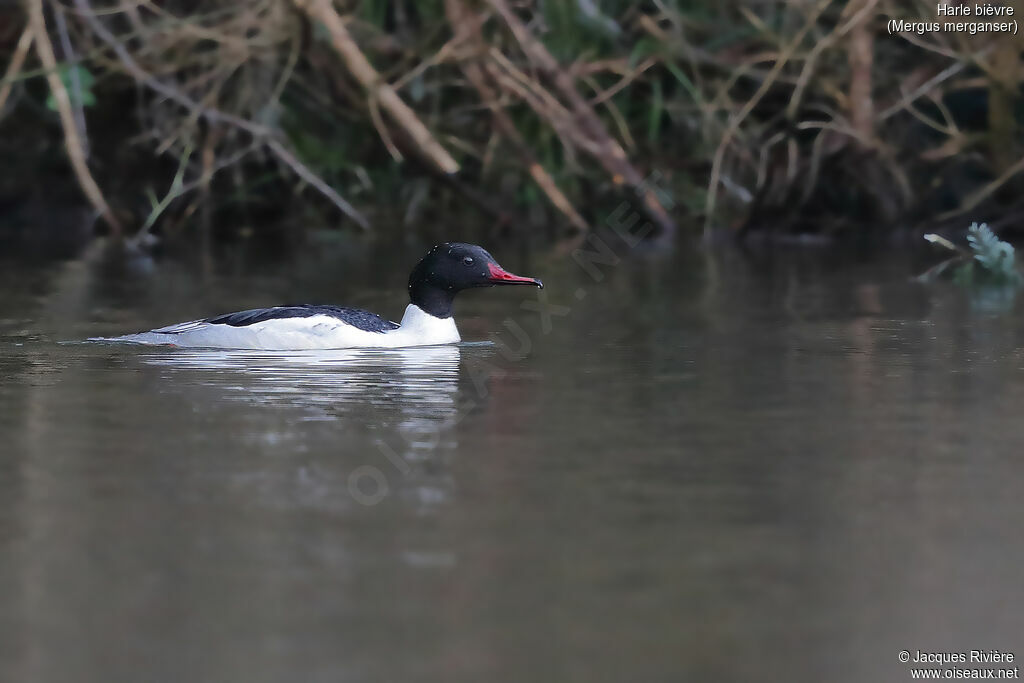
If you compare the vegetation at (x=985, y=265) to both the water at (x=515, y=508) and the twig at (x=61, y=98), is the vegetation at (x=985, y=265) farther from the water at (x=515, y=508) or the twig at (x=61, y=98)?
the twig at (x=61, y=98)

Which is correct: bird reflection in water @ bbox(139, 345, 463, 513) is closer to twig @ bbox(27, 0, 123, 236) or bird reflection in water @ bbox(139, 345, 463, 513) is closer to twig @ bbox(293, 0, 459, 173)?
twig @ bbox(293, 0, 459, 173)

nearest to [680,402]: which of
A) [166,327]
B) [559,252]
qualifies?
[166,327]

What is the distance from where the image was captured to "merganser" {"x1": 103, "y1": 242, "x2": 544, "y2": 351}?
8.72 m

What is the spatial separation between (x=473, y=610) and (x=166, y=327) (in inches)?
217

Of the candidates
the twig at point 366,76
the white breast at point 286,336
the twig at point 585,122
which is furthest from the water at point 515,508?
the twig at point 585,122

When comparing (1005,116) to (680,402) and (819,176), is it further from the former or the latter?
(680,402)

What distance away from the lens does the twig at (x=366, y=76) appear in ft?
44.2

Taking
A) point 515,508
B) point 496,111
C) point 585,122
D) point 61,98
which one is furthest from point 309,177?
point 515,508

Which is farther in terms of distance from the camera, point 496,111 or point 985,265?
point 496,111

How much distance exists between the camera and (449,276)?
9.44 meters

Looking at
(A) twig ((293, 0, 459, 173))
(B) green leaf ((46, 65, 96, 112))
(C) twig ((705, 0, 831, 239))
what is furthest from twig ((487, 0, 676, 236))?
(B) green leaf ((46, 65, 96, 112))

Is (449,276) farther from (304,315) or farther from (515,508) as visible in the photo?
(515,508)

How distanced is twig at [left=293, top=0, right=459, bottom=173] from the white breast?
472 centimetres

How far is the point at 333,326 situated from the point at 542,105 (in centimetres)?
612
